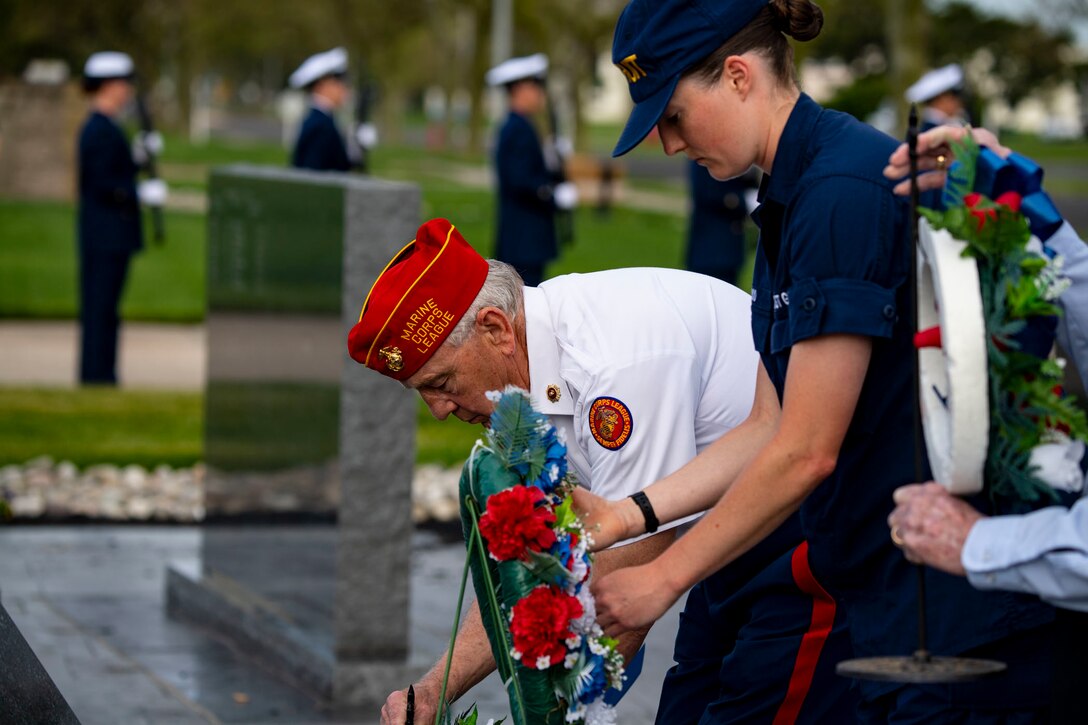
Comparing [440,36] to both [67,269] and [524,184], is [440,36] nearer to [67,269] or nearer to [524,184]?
[67,269]

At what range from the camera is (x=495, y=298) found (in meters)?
2.93

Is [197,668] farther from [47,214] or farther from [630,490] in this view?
[47,214]

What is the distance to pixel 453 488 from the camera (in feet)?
27.8

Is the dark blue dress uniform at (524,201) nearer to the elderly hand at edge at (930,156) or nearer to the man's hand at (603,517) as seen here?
the man's hand at (603,517)

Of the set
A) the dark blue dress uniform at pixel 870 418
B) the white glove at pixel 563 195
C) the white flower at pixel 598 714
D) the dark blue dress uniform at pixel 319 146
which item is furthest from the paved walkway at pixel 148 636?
the white glove at pixel 563 195

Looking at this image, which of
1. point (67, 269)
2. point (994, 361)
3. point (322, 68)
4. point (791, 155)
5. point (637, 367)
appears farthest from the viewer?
point (67, 269)

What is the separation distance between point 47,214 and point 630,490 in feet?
79.0

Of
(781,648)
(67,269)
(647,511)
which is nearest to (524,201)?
(67,269)

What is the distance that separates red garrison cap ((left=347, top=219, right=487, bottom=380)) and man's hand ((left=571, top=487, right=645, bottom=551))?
1.33ft

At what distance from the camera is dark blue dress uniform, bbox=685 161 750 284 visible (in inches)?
493

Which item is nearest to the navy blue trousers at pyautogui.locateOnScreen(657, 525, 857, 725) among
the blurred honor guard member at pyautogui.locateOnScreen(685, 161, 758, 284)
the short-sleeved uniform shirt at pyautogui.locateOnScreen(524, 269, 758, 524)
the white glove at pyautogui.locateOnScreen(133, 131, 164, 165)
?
the short-sleeved uniform shirt at pyautogui.locateOnScreen(524, 269, 758, 524)

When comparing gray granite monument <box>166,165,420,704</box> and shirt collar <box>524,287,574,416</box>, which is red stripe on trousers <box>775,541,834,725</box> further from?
gray granite monument <box>166,165,420,704</box>

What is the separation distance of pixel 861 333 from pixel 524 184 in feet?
34.8

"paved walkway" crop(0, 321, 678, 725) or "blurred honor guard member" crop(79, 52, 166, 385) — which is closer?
"paved walkway" crop(0, 321, 678, 725)
